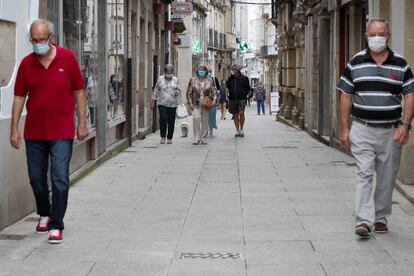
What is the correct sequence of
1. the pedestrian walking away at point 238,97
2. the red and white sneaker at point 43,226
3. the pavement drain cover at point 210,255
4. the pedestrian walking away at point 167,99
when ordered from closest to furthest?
the pavement drain cover at point 210,255, the red and white sneaker at point 43,226, the pedestrian walking away at point 167,99, the pedestrian walking away at point 238,97

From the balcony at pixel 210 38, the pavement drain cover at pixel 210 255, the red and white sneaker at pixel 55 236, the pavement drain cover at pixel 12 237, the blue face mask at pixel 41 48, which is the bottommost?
the pavement drain cover at pixel 210 255

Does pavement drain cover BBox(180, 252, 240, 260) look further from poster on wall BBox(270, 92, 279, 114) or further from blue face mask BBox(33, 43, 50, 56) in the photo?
poster on wall BBox(270, 92, 279, 114)

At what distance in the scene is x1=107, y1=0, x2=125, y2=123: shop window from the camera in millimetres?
15708

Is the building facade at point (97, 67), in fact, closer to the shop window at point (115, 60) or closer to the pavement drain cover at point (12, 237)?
the shop window at point (115, 60)

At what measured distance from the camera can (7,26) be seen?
8117 mm

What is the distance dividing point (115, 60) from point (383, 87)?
9.50 m

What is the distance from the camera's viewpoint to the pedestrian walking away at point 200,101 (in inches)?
730

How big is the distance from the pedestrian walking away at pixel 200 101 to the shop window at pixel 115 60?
167 cm

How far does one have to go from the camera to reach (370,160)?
25.1ft

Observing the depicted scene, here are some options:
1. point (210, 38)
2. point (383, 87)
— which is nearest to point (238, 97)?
point (383, 87)

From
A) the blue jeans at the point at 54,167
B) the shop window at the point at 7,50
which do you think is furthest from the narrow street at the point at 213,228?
the shop window at the point at 7,50

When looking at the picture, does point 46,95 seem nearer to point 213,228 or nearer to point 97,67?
point 213,228

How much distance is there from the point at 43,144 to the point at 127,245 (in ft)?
3.86

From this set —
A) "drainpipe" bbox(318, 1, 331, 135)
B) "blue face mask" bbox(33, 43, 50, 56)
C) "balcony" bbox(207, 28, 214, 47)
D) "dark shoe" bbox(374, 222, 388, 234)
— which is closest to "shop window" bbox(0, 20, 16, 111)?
"blue face mask" bbox(33, 43, 50, 56)
